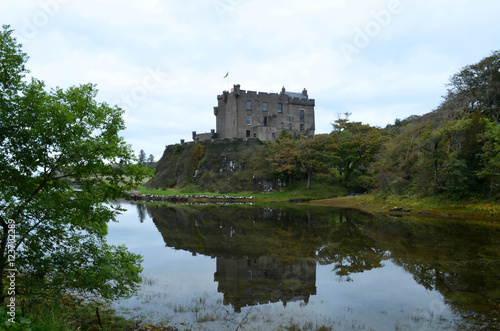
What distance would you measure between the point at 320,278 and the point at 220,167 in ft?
181

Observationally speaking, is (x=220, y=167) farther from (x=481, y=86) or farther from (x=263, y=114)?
(x=481, y=86)

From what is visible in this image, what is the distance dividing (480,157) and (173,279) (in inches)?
1233

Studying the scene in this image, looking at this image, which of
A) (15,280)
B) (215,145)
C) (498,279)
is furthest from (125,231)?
(215,145)

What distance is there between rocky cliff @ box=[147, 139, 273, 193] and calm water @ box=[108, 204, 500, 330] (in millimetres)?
36141

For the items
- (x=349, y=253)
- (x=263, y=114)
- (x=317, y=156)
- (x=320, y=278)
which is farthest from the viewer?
(x=263, y=114)

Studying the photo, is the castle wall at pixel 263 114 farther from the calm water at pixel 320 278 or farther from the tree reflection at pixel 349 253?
the tree reflection at pixel 349 253

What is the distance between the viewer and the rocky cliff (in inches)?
2446

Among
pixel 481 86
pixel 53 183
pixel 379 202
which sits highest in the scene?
pixel 481 86

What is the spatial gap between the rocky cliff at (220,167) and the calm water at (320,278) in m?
36.1

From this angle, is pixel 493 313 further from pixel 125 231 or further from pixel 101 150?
pixel 125 231

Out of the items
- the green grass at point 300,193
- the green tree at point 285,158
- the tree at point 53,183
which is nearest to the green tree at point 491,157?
the green grass at point 300,193

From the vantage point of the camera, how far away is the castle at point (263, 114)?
240 ft

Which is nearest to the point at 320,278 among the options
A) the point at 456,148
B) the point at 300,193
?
the point at 456,148

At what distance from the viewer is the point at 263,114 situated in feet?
245
